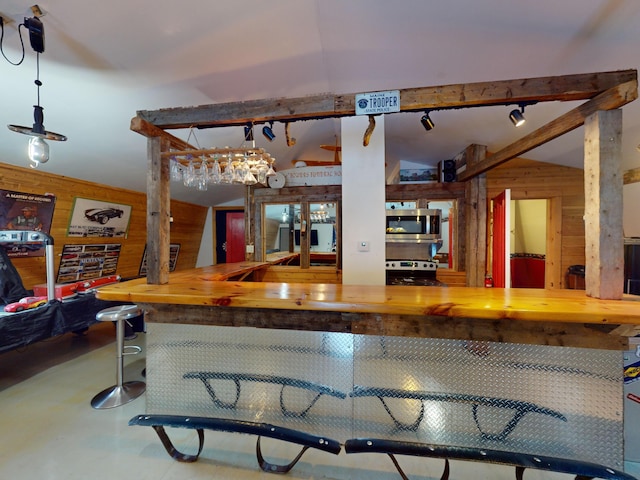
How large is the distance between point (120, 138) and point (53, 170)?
101 centimetres

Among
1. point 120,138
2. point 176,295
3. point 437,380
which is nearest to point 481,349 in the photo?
point 437,380

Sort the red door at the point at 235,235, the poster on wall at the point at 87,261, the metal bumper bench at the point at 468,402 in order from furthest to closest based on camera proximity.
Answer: the red door at the point at 235,235 → the poster on wall at the point at 87,261 → the metal bumper bench at the point at 468,402

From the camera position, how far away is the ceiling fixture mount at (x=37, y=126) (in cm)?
154

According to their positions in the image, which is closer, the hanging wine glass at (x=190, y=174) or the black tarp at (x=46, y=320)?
the black tarp at (x=46, y=320)

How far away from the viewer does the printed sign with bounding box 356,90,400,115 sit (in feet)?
5.73

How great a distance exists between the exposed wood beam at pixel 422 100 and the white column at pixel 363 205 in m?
1.16

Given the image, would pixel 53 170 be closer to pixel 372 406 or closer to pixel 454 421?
pixel 372 406

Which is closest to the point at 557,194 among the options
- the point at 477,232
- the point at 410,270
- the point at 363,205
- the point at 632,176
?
the point at 632,176

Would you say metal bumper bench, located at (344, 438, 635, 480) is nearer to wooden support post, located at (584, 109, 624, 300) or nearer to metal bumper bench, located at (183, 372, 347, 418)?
metal bumper bench, located at (183, 372, 347, 418)

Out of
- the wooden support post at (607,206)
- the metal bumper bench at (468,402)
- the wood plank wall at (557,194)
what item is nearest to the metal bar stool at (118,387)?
the metal bumper bench at (468,402)

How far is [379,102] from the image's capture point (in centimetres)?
176

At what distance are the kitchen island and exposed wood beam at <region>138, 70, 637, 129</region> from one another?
1210 mm

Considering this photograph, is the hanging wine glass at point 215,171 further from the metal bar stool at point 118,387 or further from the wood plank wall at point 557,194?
the wood plank wall at point 557,194

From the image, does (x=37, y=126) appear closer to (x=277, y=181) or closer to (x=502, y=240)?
(x=277, y=181)
